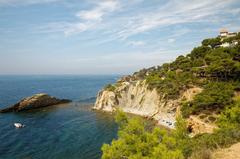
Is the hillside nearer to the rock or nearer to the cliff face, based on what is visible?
the cliff face

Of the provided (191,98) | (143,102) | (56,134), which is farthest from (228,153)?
(143,102)

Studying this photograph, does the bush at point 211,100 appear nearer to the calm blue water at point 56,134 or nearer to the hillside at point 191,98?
the hillside at point 191,98

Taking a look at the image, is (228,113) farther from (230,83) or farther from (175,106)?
(175,106)

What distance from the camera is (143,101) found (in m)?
58.4

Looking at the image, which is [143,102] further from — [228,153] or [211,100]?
[228,153]

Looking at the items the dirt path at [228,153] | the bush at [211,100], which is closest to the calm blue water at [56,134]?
the bush at [211,100]

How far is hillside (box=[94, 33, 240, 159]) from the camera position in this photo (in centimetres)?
2436

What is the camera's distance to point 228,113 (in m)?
27.1

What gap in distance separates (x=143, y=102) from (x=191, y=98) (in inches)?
607

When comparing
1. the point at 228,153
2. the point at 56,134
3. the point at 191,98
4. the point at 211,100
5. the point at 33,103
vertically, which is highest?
the point at 228,153

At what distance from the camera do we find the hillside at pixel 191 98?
24.4 m

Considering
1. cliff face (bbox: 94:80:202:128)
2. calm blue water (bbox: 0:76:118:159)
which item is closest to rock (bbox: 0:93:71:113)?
calm blue water (bbox: 0:76:118:159)

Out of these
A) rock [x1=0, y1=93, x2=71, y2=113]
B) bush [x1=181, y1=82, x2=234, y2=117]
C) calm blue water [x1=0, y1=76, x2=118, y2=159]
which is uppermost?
bush [x1=181, y1=82, x2=234, y2=117]

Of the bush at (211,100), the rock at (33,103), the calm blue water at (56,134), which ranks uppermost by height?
the bush at (211,100)
